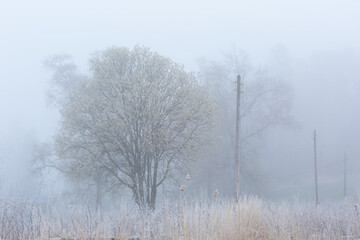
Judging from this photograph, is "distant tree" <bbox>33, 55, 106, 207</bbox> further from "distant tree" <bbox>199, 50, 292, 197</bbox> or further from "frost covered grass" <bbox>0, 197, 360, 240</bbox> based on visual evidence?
"frost covered grass" <bbox>0, 197, 360, 240</bbox>

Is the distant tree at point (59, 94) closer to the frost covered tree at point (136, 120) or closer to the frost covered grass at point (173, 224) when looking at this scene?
the frost covered tree at point (136, 120)

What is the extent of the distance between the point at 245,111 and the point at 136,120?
16.9 m

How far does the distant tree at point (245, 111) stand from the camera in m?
35.9

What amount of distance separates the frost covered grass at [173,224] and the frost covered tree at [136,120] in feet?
46.6

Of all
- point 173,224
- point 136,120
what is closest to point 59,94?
point 136,120

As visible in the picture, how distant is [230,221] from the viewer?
26.3 ft

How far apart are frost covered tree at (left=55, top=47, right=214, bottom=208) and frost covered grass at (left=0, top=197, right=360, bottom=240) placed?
14212 mm

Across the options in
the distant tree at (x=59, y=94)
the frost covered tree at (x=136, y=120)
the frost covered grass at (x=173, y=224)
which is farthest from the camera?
the distant tree at (x=59, y=94)

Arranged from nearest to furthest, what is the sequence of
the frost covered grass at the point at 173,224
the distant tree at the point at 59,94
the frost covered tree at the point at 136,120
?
the frost covered grass at the point at 173,224, the frost covered tree at the point at 136,120, the distant tree at the point at 59,94

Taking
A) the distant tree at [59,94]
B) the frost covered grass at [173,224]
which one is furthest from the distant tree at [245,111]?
the frost covered grass at [173,224]

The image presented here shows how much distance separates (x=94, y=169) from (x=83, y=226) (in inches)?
692

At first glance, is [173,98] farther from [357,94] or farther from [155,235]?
[357,94]

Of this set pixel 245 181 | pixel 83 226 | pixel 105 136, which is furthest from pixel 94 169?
pixel 83 226

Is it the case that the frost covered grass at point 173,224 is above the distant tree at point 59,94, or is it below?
below
